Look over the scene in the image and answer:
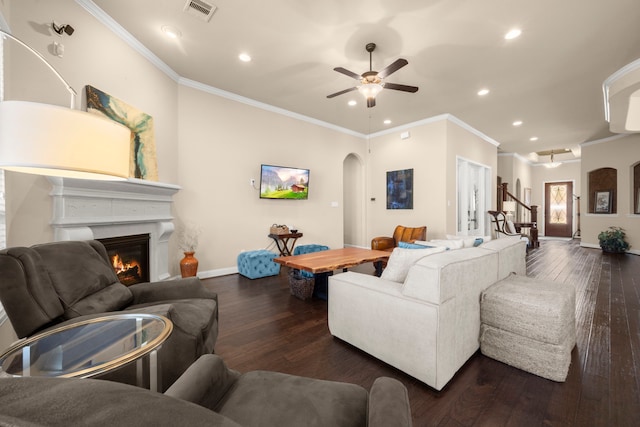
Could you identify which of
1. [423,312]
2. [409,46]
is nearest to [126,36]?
[409,46]

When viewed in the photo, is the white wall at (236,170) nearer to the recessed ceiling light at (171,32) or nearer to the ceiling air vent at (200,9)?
the recessed ceiling light at (171,32)

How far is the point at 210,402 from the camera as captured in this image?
37.3 inches

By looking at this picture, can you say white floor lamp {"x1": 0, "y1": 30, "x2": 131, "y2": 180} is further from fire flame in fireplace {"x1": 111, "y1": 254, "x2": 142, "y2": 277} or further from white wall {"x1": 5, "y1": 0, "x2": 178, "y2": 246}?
fire flame in fireplace {"x1": 111, "y1": 254, "x2": 142, "y2": 277}

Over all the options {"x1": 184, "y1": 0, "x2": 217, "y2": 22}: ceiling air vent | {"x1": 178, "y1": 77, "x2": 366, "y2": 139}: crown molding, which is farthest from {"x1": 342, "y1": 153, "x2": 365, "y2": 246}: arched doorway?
{"x1": 184, "y1": 0, "x2": 217, "y2": 22}: ceiling air vent

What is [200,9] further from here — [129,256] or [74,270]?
[129,256]

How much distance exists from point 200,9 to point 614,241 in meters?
10.0

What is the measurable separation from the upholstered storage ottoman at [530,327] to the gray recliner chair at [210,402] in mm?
1550

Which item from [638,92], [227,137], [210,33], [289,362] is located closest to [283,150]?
[227,137]

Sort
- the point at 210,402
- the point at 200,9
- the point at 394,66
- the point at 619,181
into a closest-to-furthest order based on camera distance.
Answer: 1. the point at 210,402
2. the point at 200,9
3. the point at 394,66
4. the point at 619,181

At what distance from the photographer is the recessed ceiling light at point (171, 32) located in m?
3.00

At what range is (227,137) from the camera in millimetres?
4668

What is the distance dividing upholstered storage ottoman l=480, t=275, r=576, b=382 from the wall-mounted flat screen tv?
12.8ft

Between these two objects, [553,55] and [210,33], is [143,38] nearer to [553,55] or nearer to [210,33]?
[210,33]

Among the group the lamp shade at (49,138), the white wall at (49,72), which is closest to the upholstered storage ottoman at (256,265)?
the white wall at (49,72)
